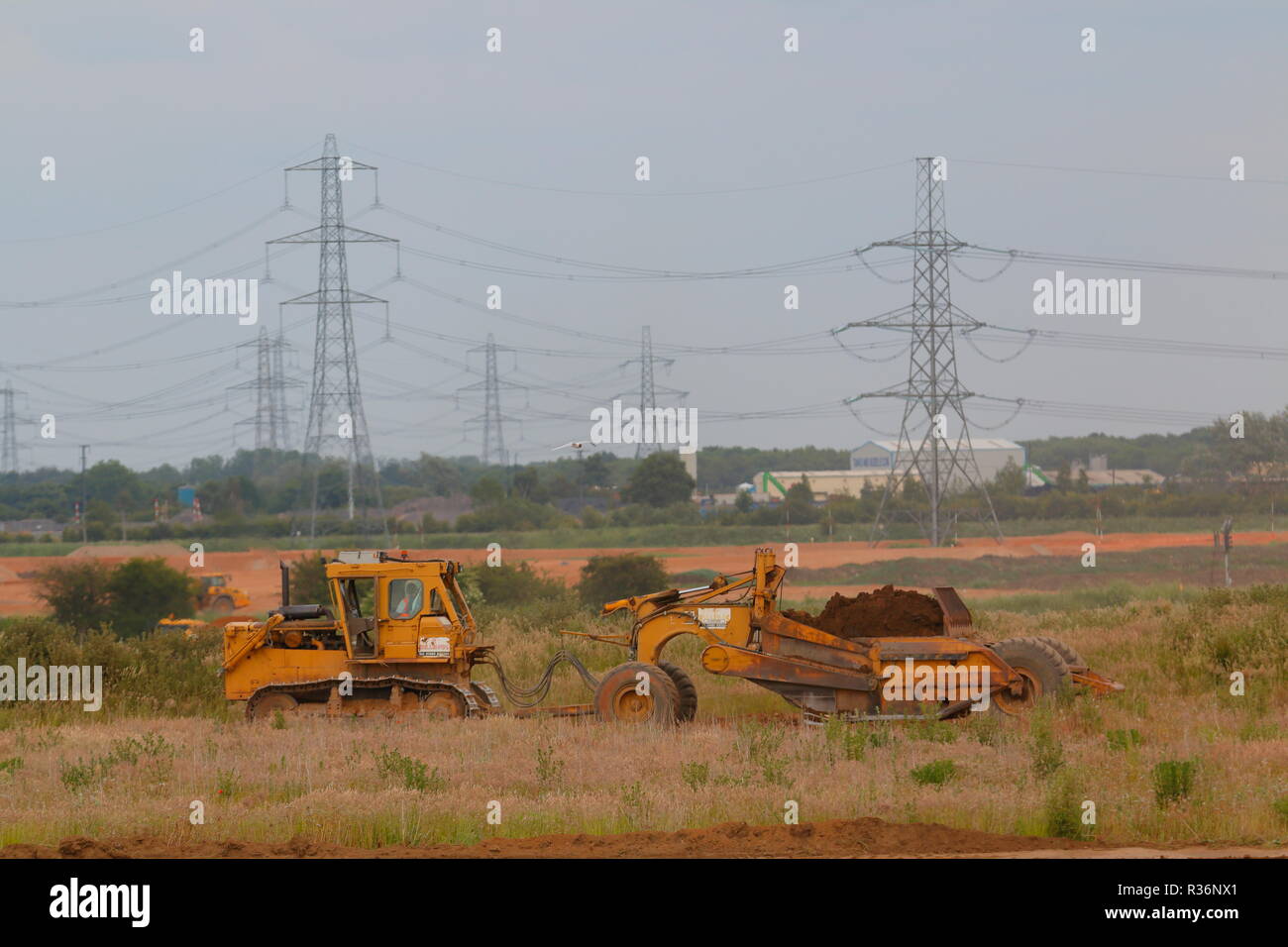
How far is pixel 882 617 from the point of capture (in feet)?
61.7

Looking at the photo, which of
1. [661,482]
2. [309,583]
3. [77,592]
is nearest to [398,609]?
[309,583]

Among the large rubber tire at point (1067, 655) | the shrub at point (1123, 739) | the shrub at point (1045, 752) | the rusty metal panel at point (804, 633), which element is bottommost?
the shrub at point (1123, 739)

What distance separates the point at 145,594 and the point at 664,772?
3635cm

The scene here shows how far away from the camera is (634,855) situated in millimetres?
10711

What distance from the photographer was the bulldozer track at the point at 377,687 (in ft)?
61.1

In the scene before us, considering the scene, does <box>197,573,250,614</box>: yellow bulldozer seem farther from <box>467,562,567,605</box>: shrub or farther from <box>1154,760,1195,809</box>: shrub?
<box>1154,760,1195,809</box>: shrub

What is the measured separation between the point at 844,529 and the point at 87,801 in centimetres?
5935

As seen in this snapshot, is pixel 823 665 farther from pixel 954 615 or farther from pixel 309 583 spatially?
pixel 309 583

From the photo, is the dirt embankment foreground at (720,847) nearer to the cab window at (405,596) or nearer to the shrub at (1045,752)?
the shrub at (1045,752)

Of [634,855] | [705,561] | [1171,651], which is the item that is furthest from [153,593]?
[634,855]

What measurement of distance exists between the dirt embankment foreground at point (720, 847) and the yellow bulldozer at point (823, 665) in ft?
19.0

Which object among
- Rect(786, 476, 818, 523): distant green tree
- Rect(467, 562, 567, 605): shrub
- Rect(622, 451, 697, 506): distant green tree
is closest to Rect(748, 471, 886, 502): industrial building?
Rect(786, 476, 818, 523): distant green tree

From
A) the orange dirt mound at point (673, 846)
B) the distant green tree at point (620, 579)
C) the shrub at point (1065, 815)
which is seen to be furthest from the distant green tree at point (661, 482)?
the orange dirt mound at point (673, 846)
